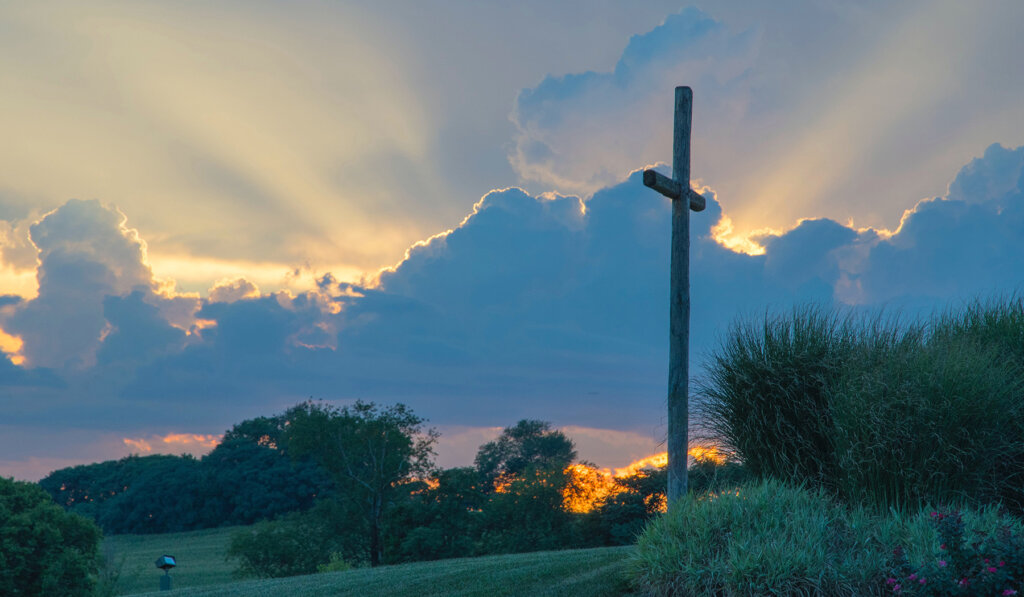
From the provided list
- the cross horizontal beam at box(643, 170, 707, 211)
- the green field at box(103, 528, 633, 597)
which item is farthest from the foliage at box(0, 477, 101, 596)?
the cross horizontal beam at box(643, 170, 707, 211)

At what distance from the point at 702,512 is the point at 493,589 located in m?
3.37

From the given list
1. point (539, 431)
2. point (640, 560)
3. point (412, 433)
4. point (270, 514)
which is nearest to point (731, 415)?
point (640, 560)

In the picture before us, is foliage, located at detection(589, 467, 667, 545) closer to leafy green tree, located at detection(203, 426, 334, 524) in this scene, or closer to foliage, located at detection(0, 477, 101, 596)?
foliage, located at detection(0, 477, 101, 596)

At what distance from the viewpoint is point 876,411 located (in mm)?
10133

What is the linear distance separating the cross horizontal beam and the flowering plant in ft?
20.1

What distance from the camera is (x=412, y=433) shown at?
36.5 meters

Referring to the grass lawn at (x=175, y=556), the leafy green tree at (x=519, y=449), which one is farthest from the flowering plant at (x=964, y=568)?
the leafy green tree at (x=519, y=449)

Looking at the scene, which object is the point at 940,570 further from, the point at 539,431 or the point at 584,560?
the point at 539,431

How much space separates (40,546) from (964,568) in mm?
25630

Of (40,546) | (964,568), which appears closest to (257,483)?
(40,546)

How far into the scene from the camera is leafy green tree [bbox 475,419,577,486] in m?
57.2

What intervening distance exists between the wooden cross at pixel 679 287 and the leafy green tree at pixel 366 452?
25233mm

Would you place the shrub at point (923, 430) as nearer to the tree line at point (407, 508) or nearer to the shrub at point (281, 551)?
the tree line at point (407, 508)

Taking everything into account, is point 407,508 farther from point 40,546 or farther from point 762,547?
point 762,547
